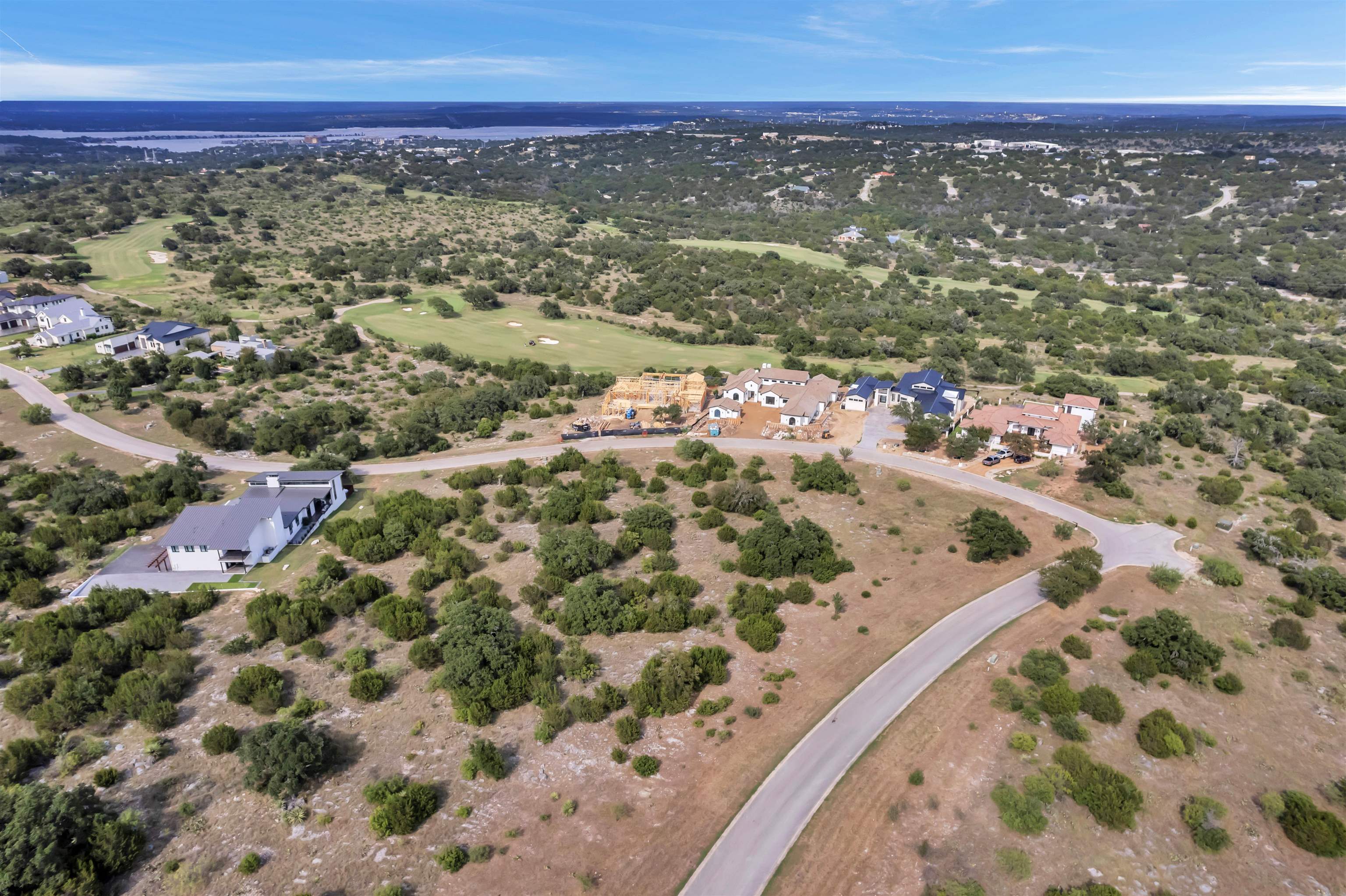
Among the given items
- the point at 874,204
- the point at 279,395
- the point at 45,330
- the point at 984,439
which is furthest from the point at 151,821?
the point at 874,204

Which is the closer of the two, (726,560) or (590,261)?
(726,560)

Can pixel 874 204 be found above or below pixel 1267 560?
above

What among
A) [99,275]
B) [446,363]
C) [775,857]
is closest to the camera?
[775,857]

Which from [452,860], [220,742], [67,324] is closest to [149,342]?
[67,324]

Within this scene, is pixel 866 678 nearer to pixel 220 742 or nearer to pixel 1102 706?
pixel 1102 706

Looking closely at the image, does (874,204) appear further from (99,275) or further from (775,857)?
(775,857)

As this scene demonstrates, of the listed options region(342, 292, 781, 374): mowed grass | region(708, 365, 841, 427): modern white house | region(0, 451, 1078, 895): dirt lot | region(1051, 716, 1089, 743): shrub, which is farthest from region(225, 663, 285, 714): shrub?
region(342, 292, 781, 374): mowed grass
